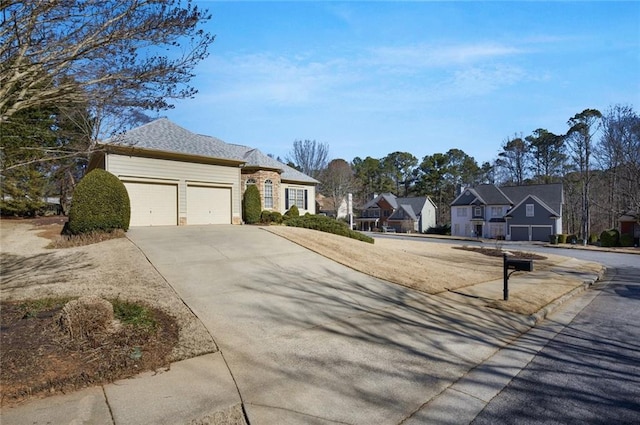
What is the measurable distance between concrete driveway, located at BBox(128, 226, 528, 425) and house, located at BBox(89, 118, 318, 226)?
305 inches

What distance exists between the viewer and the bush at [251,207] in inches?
824

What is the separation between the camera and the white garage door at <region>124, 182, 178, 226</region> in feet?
57.4

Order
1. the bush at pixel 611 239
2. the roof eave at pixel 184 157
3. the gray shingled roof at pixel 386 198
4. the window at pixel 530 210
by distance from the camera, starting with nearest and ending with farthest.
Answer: the roof eave at pixel 184 157 < the bush at pixel 611 239 < the window at pixel 530 210 < the gray shingled roof at pixel 386 198

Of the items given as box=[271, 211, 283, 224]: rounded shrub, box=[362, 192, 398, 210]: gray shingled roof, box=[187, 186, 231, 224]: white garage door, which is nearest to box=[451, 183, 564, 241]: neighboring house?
box=[362, 192, 398, 210]: gray shingled roof

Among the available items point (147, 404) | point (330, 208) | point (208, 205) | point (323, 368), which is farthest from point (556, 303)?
point (330, 208)

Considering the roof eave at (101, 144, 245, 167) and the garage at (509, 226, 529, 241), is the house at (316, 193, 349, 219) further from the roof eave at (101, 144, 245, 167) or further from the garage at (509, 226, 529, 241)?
the roof eave at (101, 144, 245, 167)

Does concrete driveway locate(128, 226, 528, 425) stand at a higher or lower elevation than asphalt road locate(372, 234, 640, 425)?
higher

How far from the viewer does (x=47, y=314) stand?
5570mm

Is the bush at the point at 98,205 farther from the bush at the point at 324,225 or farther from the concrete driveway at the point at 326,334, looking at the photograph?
the bush at the point at 324,225

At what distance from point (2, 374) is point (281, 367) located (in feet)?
9.58

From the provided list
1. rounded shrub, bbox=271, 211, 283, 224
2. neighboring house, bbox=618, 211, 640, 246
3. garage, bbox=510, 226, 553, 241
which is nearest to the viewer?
rounded shrub, bbox=271, 211, 283, 224

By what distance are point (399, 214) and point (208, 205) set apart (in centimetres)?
4245

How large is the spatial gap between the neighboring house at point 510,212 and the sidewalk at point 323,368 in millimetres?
41524

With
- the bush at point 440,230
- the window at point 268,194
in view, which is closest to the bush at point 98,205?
the window at point 268,194
